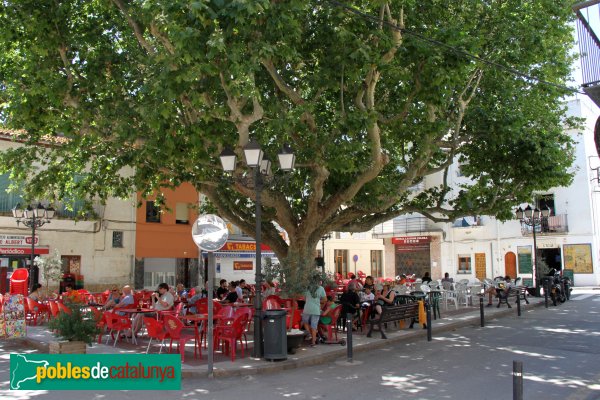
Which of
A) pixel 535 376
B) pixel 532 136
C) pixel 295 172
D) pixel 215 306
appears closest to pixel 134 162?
pixel 215 306

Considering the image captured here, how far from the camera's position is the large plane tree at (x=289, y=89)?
991 cm

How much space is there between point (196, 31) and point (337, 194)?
26.9ft

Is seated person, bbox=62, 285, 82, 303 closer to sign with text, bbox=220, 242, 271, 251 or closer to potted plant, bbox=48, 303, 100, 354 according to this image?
potted plant, bbox=48, 303, 100, 354

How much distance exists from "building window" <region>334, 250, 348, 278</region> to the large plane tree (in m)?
28.5

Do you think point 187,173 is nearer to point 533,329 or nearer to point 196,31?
point 196,31

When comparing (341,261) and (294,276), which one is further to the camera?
(341,261)

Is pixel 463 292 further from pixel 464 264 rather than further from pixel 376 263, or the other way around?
pixel 376 263

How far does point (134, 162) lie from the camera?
543 inches

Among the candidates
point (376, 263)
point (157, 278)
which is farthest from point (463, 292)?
point (376, 263)

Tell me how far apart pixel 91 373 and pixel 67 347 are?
165cm

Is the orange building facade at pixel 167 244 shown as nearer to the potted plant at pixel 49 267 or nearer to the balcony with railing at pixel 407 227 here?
the potted plant at pixel 49 267

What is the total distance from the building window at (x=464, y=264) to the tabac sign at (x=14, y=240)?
93.0 feet

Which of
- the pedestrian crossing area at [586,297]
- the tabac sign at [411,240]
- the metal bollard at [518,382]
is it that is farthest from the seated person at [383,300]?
the tabac sign at [411,240]

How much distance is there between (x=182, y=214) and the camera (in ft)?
104
